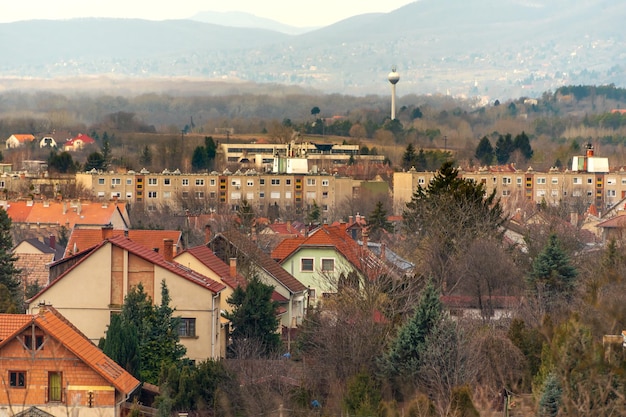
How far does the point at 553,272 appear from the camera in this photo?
115 ft

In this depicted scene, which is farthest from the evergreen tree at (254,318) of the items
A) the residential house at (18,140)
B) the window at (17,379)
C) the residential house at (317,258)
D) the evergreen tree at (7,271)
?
the residential house at (18,140)

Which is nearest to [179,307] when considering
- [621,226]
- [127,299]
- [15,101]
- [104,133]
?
[127,299]

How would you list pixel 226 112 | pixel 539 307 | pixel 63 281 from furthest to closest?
pixel 226 112 → pixel 539 307 → pixel 63 281

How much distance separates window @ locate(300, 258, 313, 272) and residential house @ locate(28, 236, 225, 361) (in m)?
10.7

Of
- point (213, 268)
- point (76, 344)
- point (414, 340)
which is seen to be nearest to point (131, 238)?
point (213, 268)

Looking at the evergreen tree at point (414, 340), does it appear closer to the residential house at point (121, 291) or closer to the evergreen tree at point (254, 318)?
the residential house at point (121, 291)

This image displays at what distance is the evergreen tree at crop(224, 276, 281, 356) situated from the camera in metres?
29.9

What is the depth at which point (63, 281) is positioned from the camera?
28.3 metres

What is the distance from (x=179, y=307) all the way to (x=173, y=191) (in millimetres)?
77368

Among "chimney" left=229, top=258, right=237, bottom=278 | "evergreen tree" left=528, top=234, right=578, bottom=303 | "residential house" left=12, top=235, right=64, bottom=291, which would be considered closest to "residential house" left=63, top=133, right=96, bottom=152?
"residential house" left=12, top=235, right=64, bottom=291

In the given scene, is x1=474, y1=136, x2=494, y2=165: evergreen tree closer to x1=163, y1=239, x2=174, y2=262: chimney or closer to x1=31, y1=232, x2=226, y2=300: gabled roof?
x1=163, y1=239, x2=174, y2=262: chimney

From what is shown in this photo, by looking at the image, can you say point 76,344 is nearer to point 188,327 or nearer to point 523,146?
point 188,327

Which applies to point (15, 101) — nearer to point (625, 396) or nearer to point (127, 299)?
point (127, 299)

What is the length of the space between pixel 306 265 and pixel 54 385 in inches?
667
